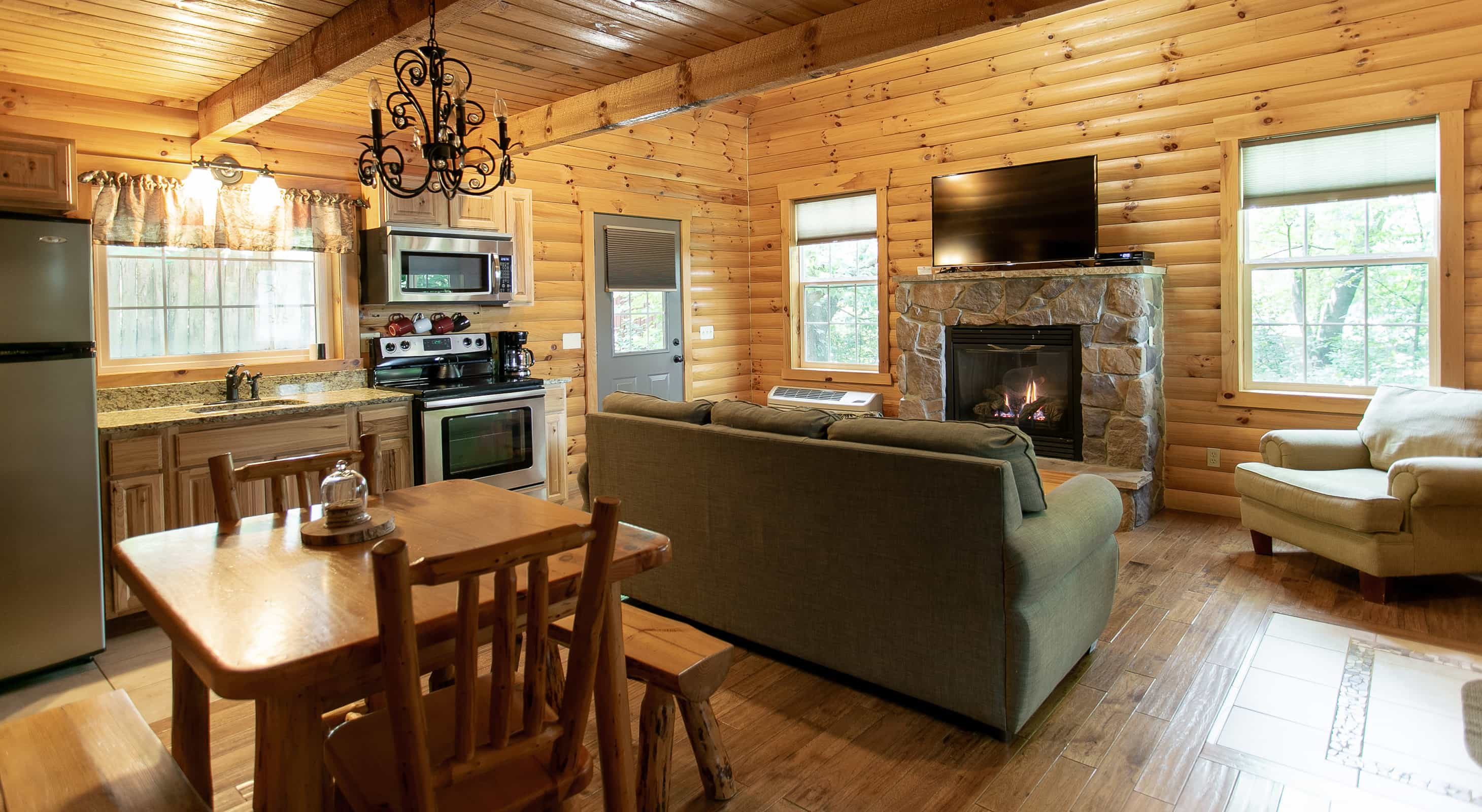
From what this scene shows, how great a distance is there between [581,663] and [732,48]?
2958 mm

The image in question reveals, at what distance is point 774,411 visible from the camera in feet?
10.6

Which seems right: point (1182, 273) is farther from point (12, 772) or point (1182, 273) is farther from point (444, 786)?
point (12, 772)

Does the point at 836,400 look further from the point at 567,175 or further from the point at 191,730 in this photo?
the point at 191,730

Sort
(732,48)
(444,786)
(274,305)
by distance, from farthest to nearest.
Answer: (274,305), (732,48), (444,786)

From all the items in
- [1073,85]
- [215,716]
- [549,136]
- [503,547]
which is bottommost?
[215,716]

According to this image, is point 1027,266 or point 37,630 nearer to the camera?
point 37,630

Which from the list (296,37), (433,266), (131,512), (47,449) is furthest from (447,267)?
(47,449)

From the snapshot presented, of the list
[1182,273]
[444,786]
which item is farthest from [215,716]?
[1182,273]

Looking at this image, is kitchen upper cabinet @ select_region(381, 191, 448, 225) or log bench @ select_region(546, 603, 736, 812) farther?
kitchen upper cabinet @ select_region(381, 191, 448, 225)

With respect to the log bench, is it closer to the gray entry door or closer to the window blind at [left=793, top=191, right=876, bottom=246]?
the gray entry door

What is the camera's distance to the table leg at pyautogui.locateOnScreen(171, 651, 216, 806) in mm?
2117

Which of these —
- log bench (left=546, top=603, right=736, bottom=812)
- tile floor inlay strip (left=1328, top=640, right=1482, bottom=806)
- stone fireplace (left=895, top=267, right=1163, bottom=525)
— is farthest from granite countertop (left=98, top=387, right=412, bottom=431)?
tile floor inlay strip (left=1328, top=640, right=1482, bottom=806)

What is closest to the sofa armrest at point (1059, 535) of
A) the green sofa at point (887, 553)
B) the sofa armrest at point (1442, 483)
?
the green sofa at point (887, 553)

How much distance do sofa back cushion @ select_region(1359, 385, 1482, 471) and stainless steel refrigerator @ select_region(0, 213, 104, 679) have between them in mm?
5576
